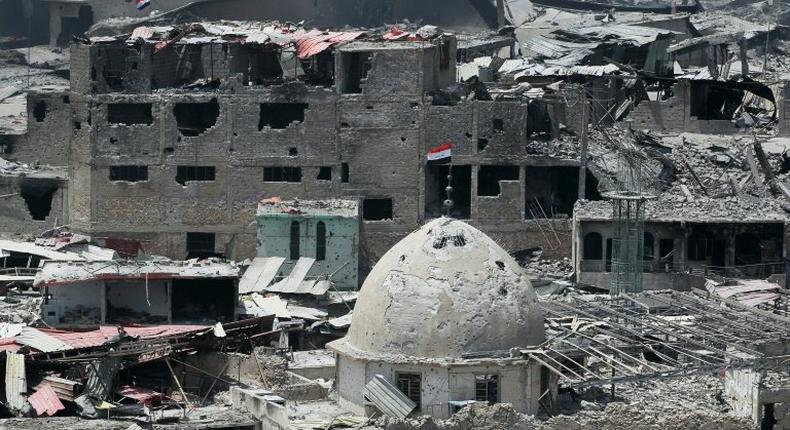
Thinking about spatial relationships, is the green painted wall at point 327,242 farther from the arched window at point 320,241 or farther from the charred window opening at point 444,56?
the charred window opening at point 444,56

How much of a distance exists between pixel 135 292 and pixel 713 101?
20.4 metres

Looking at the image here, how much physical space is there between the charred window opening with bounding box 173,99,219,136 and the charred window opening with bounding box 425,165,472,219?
537 cm

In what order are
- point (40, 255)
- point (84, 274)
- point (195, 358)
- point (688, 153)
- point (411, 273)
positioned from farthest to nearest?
1. point (688, 153)
2. point (40, 255)
3. point (84, 274)
4. point (195, 358)
5. point (411, 273)

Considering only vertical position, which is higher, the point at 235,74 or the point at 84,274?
the point at 235,74

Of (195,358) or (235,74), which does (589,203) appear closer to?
(235,74)

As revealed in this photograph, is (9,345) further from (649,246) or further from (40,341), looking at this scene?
A: (649,246)

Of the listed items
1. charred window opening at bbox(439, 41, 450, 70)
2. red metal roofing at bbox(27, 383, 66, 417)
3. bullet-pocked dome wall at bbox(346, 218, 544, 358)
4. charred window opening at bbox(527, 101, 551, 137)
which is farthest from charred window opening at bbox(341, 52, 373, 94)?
bullet-pocked dome wall at bbox(346, 218, 544, 358)

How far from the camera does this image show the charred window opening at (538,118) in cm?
6575

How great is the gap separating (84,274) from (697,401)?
48.7 ft

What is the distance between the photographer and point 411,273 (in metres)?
45.6

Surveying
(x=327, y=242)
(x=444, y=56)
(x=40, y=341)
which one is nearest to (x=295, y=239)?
(x=327, y=242)

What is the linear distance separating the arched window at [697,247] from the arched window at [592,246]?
2080mm

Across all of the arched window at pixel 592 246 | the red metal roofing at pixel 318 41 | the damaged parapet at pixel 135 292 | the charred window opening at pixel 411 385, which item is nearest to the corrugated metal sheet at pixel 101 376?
the damaged parapet at pixel 135 292

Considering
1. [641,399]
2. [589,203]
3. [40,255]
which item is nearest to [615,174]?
[589,203]
